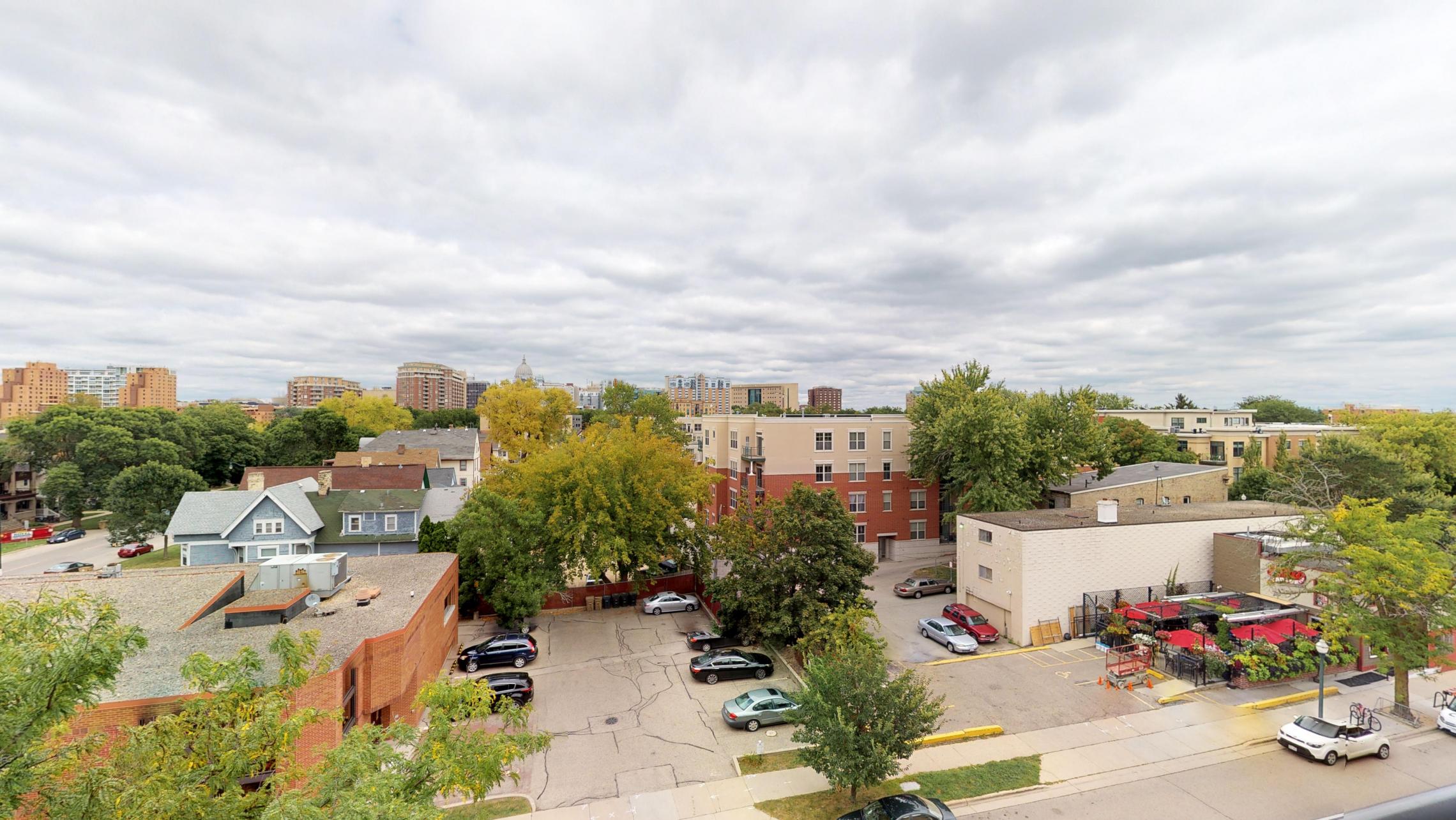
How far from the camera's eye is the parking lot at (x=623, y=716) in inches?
682

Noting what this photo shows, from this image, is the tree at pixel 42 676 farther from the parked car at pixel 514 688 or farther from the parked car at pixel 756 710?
the parked car at pixel 756 710

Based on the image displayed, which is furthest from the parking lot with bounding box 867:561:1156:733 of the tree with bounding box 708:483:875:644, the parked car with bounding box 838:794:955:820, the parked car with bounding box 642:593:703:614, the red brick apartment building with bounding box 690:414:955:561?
the red brick apartment building with bounding box 690:414:955:561

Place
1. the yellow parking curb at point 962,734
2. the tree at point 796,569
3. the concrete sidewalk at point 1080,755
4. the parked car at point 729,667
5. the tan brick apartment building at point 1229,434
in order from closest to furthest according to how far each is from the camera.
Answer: the concrete sidewalk at point 1080,755 → the yellow parking curb at point 962,734 → the parked car at point 729,667 → the tree at point 796,569 → the tan brick apartment building at point 1229,434

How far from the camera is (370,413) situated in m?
96.9

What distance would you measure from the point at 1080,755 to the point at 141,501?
62.2 meters

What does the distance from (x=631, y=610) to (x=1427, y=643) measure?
3045cm

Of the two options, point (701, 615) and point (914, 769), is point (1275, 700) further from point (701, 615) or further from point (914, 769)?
point (701, 615)

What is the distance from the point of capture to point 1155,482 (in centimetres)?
4116

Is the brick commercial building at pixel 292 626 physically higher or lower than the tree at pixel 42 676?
lower

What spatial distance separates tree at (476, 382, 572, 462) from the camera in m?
59.5

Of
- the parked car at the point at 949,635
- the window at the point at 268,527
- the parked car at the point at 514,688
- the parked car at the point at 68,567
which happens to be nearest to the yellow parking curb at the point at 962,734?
the parked car at the point at 949,635

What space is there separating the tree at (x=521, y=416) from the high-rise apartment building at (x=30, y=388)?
15080 centimetres

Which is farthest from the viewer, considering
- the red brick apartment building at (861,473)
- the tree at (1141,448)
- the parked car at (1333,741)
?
the tree at (1141,448)

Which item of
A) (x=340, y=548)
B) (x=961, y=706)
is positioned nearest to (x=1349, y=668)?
(x=961, y=706)
